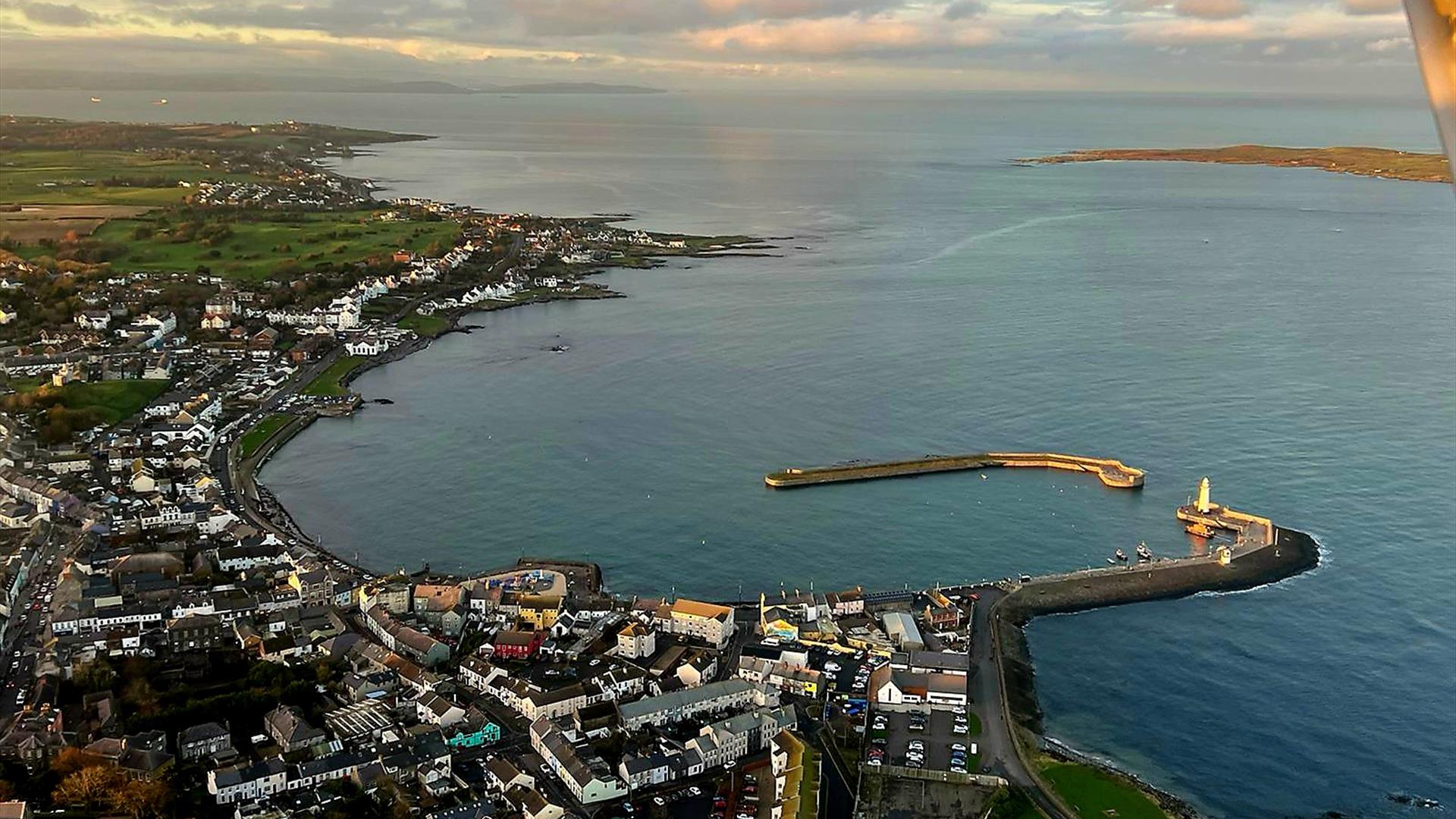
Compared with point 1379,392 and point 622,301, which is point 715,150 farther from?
point 1379,392

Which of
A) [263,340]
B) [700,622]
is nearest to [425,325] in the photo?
[263,340]

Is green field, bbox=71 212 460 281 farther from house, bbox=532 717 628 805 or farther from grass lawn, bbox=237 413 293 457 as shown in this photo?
house, bbox=532 717 628 805

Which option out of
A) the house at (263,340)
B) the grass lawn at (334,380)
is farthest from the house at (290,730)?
the house at (263,340)

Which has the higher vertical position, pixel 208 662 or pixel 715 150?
pixel 715 150

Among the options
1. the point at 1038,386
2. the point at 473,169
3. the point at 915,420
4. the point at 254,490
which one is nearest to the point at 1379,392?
the point at 1038,386

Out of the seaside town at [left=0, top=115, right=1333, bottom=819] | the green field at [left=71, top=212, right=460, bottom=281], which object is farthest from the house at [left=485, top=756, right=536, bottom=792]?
the green field at [left=71, top=212, right=460, bottom=281]

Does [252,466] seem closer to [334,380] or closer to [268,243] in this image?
[334,380]
